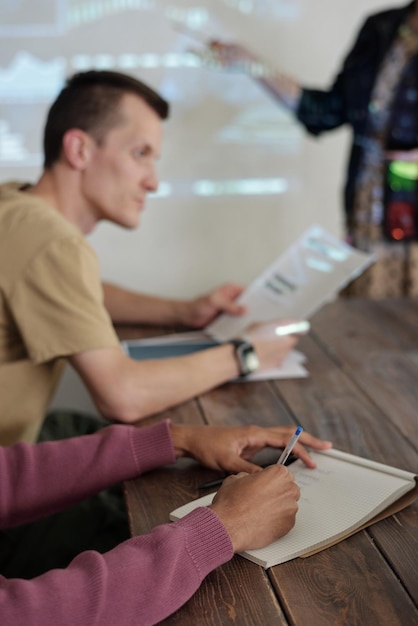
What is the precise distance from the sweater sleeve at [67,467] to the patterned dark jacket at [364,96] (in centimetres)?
150

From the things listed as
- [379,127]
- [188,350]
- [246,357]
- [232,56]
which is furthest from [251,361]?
[232,56]

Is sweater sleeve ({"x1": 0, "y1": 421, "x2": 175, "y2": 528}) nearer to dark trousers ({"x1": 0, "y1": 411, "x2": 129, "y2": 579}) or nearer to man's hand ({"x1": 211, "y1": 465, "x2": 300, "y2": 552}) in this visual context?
man's hand ({"x1": 211, "y1": 465, "x2": 300, "y2": 552})

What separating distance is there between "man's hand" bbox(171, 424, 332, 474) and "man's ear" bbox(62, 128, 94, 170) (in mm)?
737

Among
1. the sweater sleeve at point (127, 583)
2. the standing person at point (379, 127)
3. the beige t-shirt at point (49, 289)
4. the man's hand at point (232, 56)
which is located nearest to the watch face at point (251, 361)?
the beige t-shirt at point (49, 289)

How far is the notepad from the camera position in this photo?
1072 millimetres

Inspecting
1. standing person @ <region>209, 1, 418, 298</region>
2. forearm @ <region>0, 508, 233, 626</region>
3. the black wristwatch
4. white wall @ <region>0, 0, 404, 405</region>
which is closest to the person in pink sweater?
forearm @ <region>0, 508, 233, 626</region>

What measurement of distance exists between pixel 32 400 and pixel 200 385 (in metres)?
0.34

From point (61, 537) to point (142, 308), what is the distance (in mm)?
656

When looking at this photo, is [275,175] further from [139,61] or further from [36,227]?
[36,227]

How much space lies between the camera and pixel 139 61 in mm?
3080

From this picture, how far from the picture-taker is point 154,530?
1025 millimetres

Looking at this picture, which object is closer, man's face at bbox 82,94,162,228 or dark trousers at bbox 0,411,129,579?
dark trousers at bbox 0,411,129,579

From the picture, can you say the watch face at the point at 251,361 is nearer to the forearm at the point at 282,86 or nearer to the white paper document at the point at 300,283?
the white paper document at the point at 300,283

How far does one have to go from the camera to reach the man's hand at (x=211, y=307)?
2135mm
